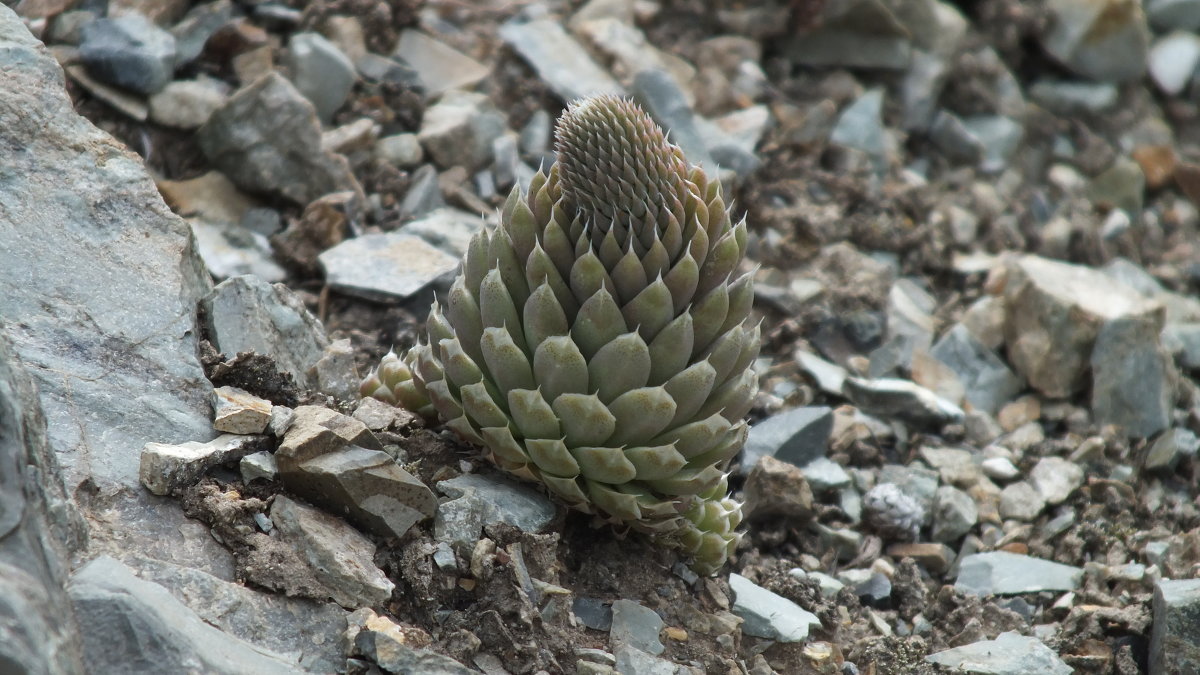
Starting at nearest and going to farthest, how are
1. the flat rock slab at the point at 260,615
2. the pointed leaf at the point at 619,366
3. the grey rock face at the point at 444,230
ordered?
the flat rock slab at the point at 260,615 < the pointed leaf at the point at 619,366 < the grey rock face at the point at 444,230

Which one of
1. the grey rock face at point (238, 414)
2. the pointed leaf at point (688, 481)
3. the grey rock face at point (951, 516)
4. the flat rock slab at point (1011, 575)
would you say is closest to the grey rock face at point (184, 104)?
the grey rock face at point (238, 414)

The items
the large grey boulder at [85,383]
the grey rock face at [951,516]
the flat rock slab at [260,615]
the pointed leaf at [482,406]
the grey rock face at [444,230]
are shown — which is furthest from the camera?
the grey rock face at [444,230]

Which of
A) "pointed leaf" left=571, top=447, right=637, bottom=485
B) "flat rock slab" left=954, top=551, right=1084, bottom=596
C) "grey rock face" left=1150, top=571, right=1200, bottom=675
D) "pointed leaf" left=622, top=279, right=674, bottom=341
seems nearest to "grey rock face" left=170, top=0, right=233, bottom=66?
"pointed leaf" left=622, top=279, right=674, bottom=341

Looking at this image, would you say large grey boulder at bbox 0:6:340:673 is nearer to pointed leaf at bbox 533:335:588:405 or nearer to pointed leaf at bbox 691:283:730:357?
pointed leaf at bbox 533:335:588:405

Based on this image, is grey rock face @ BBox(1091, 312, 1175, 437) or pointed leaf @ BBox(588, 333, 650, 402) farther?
grey rock face @ BBox(1091, 312, 1175, 437)

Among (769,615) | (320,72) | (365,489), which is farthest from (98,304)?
(769,615)

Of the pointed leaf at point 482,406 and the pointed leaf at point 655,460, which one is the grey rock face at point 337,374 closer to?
the pointed leaf at point 482,406

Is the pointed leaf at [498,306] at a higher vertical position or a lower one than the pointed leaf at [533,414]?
higher
